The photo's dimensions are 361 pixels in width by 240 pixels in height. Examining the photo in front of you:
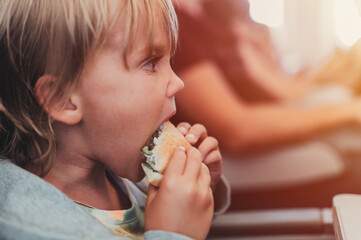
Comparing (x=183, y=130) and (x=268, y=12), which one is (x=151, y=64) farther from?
(x=268, y=12)

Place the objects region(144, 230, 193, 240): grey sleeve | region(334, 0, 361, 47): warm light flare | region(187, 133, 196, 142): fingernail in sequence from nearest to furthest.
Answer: region(144, 230, 193, 240): grey sleeve
region(187, 133, 196, 142): fingernail
region(334, 0, 361, 47): warm light flare

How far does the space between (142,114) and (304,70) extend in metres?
0.57

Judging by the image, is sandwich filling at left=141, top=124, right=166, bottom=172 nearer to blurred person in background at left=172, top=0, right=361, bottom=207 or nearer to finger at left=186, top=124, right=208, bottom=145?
finger at left=186, top=124, right=208, bottom=145

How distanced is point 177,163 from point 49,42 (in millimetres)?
333

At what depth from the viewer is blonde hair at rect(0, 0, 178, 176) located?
770 millimetres

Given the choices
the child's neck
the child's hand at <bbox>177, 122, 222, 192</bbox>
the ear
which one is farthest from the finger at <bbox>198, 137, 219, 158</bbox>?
the ear

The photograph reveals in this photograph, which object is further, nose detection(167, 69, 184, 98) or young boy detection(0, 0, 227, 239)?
nose detection(167, 69, 184, 98)

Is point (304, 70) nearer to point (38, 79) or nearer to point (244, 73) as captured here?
point (244, 73)

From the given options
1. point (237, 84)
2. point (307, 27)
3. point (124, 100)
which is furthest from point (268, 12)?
point (124, 100)

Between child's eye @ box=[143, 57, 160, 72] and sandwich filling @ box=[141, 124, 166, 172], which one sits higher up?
child's eye @ box=[143, 57, 160, 72]

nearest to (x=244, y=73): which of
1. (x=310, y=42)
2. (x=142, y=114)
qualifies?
(x=310, y=42)

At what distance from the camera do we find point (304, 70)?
1197 millimetres

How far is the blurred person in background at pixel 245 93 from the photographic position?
1.20 meters

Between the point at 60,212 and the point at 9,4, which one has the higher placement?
the point at 9,4
